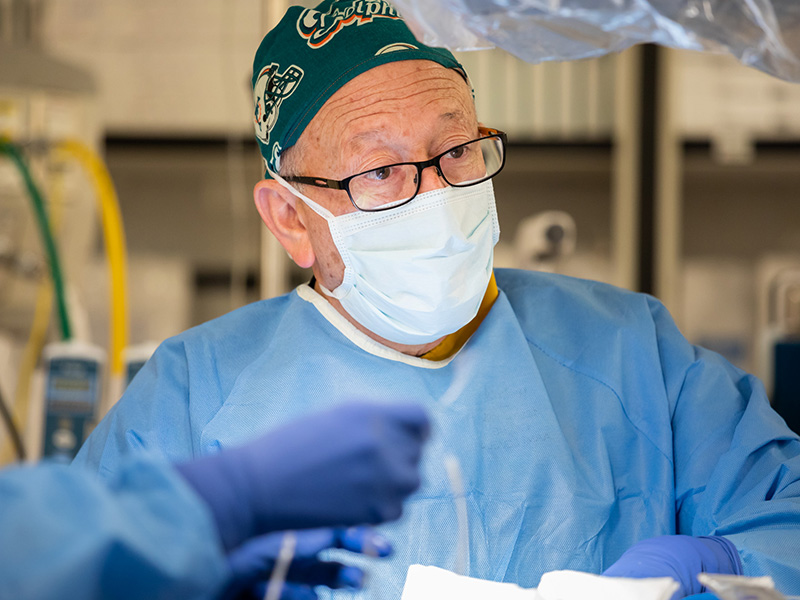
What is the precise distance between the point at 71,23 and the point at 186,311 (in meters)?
0.96

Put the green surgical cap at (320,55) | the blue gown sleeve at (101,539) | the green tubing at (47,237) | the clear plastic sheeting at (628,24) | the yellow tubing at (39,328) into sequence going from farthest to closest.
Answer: the yellow tubing at (39,328)
the green tubing at (47,237)
the green surgical cap at (320,55)
the clear plastic sheeting at (628,24)
the blue gown sleeve at (101,539)

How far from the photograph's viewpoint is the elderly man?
39.5 inches

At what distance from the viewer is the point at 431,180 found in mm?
1062

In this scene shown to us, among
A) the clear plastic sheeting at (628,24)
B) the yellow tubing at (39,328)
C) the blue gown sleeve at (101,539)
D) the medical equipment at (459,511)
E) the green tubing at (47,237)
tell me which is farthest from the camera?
the yellow tubing at (39,328)

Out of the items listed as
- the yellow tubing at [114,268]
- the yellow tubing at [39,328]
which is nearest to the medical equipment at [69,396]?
the yellow tubing at [114,268]

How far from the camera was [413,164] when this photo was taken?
41.5 inches

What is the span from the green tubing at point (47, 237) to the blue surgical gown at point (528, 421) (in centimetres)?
89

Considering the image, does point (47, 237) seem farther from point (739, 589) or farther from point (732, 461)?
point (739, 589)

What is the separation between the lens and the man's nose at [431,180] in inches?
41.7

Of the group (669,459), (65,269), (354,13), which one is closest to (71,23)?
(65,269)

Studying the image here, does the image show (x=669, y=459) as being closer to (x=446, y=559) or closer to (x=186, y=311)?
(x=446, y=559)

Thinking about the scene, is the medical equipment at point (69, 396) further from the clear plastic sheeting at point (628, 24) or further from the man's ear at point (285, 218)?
the clear plastic sheeting at point (628, 24)

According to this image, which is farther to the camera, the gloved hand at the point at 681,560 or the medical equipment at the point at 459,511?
the medical equipment at the point at 459,511

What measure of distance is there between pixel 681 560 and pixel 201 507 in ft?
1.72
